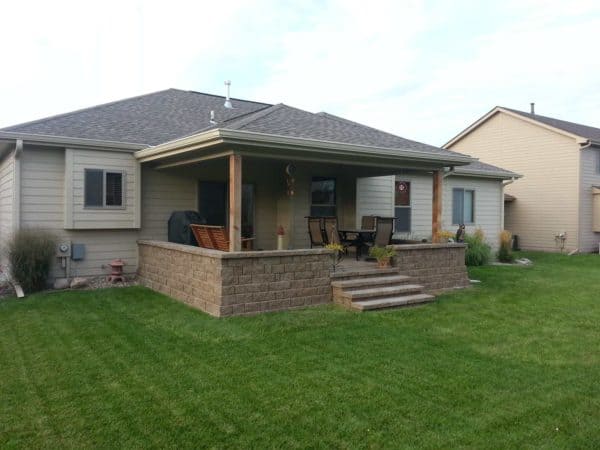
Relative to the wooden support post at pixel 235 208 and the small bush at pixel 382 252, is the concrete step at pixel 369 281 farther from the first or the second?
the wooden support post at pixel 235 208

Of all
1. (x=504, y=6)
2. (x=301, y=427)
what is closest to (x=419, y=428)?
(x=301, y=427)

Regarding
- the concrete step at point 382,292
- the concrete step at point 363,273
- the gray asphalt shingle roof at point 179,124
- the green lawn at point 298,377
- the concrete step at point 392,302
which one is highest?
the gray asphalt shingle roof at point 179,124

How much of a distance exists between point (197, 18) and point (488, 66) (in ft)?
34.3

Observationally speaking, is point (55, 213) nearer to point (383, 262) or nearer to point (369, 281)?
point (369, 281)

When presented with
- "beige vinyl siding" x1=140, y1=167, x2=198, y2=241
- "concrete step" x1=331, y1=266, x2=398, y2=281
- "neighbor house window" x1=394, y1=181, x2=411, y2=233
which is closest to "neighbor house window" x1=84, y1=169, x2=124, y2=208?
"beige vinyl siding" x1=140, y1=167, x2=198, y2=241

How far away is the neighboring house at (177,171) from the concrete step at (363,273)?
1.76 m

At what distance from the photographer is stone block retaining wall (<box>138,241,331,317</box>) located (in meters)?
6.91

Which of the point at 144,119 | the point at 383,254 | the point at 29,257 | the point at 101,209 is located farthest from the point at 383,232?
the point at 29,257

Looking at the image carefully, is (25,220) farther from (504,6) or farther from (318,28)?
(504,6)

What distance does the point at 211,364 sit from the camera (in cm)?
491

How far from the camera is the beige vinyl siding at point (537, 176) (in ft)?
60.6

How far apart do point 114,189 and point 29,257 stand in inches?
76.4

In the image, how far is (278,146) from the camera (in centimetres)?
746

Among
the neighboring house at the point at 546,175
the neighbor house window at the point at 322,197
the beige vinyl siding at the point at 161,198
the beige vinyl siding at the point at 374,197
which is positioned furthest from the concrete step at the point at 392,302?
the neighboring house at the point at 546,175
